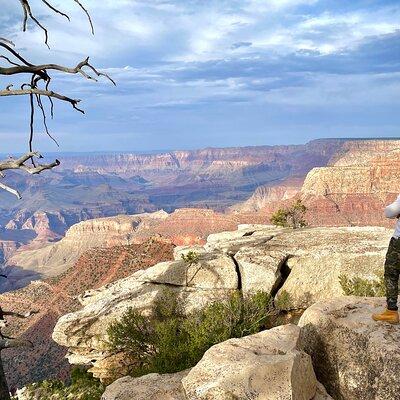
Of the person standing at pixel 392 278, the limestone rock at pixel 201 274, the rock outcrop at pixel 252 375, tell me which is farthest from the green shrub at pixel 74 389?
the person standing at pixel 392 278

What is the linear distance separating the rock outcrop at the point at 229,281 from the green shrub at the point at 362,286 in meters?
Result: 0.75

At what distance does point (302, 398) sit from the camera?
10.5m

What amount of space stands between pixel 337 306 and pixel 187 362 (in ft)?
22.9

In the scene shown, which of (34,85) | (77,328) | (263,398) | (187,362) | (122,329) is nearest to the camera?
(34,85)

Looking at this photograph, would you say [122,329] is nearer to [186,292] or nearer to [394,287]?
[186,292]

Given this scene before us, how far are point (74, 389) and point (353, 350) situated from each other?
17.9m

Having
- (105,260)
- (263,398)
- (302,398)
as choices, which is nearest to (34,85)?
(263,398)

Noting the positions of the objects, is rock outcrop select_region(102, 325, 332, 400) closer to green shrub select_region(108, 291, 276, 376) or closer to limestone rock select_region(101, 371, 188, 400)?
limestone rock select_region(101, 371, 188, 400)

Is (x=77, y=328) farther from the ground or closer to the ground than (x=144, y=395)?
closer to the ground

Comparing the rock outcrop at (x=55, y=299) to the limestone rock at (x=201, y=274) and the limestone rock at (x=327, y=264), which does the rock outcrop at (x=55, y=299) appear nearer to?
the limestone rock at (x=201, y=274)

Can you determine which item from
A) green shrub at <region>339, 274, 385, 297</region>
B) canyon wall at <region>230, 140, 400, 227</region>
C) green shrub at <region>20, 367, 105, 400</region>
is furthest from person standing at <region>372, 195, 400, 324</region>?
canyon wall at <region>230, 140, 400, 227</region>

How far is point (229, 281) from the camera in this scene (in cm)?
2381

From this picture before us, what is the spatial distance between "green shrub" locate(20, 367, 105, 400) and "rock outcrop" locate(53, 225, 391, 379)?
110 centimetres

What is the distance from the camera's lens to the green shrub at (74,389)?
74.2 feet
